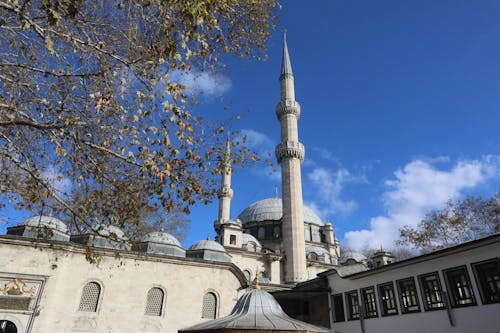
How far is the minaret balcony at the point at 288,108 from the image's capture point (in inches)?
1064

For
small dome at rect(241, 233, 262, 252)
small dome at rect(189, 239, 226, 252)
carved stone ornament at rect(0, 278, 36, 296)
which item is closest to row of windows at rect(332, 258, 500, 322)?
small dome at rect(189, 239, 226, 252)

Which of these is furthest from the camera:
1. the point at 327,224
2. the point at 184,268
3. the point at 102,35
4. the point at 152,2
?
the point at 327,224

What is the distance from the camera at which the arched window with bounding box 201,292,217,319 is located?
15.9 meters

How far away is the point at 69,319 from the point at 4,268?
127 inches

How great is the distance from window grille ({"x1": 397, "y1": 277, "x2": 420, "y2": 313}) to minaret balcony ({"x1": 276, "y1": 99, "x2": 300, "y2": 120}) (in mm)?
17227

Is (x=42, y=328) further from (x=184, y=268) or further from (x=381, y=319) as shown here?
(x=381, y=319)

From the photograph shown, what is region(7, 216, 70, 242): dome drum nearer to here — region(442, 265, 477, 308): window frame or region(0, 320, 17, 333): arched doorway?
region(0, 320, 17, 333): arched doorway

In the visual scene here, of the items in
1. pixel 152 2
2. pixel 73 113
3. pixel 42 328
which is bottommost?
pixel 42 328

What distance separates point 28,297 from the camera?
12984 millimetres

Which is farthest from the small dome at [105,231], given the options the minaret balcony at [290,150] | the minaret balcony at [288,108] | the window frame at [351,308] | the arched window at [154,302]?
the minaret balcony at [288,108]

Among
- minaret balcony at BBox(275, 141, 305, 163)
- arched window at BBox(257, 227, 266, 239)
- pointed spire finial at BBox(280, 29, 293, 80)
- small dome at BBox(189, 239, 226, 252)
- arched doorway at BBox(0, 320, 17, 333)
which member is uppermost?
pointed spire finial at BBox(280, 29, 293, 80)

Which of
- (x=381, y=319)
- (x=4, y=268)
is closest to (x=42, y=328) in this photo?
(x=4, y=268)

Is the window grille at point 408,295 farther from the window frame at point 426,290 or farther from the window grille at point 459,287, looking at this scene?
the window grille at point 459,287

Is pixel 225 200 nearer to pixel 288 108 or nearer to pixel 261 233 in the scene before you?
pixel 261 233
